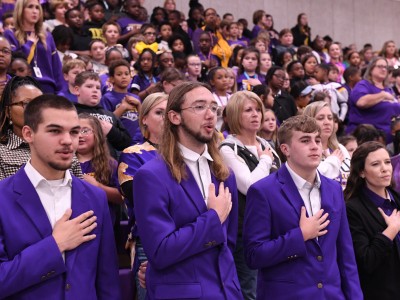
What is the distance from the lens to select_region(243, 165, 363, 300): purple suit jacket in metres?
2.89

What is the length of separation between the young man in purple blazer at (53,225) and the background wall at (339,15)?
11802mm

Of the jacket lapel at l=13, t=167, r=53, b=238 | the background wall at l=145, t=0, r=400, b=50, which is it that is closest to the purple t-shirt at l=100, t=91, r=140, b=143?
the jacket lapel at l=13, t=167, r=53, b=238

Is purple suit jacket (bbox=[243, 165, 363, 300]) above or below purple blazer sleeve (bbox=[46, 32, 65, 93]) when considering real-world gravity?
below

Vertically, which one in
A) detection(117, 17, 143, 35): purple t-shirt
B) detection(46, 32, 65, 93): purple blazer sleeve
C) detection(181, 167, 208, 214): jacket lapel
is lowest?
detection(181, 167, 208, 214): jacket lapel

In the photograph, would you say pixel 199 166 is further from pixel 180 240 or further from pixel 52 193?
pixel 52 193

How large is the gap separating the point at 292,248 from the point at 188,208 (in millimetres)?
579

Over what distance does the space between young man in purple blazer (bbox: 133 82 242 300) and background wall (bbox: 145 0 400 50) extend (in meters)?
11.6

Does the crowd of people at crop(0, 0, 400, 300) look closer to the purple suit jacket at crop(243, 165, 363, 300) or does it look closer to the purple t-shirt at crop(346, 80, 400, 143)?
the purple suit jacket at crop(243, 165, 363, 300)

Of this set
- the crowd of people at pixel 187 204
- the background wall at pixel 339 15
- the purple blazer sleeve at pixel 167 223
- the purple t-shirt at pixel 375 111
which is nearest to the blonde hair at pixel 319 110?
the crowd of people at pixel 187 204

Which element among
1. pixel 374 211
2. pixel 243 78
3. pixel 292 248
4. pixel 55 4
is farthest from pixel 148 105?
pixel 55 4

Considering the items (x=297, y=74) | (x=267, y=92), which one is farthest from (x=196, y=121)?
(x=297, y=74)

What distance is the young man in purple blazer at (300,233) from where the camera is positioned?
290 centimetres

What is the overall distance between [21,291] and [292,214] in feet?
4.25

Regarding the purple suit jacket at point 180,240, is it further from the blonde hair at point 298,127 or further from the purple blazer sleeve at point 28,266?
the blonde hair at point 298,127
